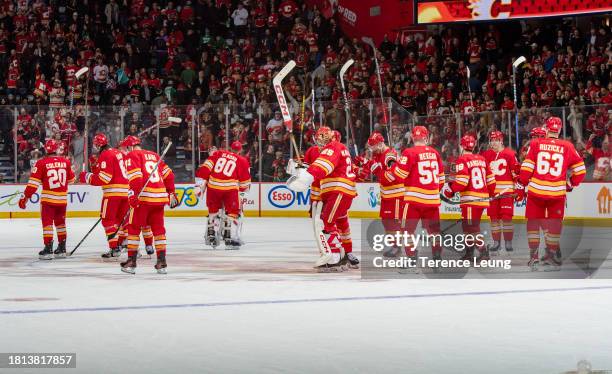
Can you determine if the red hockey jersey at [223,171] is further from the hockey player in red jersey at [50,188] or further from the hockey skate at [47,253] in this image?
the hockey skate at [47,253]

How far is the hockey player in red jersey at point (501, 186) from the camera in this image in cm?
1251

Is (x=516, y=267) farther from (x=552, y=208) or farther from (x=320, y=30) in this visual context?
(x=320, y=30)

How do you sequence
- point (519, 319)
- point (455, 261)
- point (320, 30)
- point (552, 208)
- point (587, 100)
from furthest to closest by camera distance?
point (320, 30) → point (587, 100) → point (455, 261) → point (552, 208) → point (519, 319)

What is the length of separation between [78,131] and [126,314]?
13.2 metres

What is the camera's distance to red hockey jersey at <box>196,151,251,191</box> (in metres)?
13.5

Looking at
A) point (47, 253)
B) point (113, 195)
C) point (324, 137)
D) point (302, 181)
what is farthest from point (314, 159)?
point (47, 253)

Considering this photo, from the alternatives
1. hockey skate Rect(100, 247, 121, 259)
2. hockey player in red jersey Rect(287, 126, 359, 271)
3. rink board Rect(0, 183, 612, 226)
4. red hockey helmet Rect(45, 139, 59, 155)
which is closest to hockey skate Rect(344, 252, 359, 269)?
hockey player in red jersey Rect(287, 126, 359, 271)

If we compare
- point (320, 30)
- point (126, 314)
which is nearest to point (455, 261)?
point (126, 314)

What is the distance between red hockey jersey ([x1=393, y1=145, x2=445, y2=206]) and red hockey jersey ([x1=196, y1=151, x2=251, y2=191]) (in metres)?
3.83

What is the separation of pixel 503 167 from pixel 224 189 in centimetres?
368

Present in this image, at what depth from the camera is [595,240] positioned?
14.7 meters

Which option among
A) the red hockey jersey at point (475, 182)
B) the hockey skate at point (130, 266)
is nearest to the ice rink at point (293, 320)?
the hockey skate at point (130, 266)

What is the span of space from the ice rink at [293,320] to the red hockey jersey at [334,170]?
90 centimetres

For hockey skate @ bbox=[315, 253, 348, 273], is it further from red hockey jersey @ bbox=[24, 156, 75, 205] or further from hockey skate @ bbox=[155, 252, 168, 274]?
red hockey jersey @ bbox=[24, 156, 75, 205]
